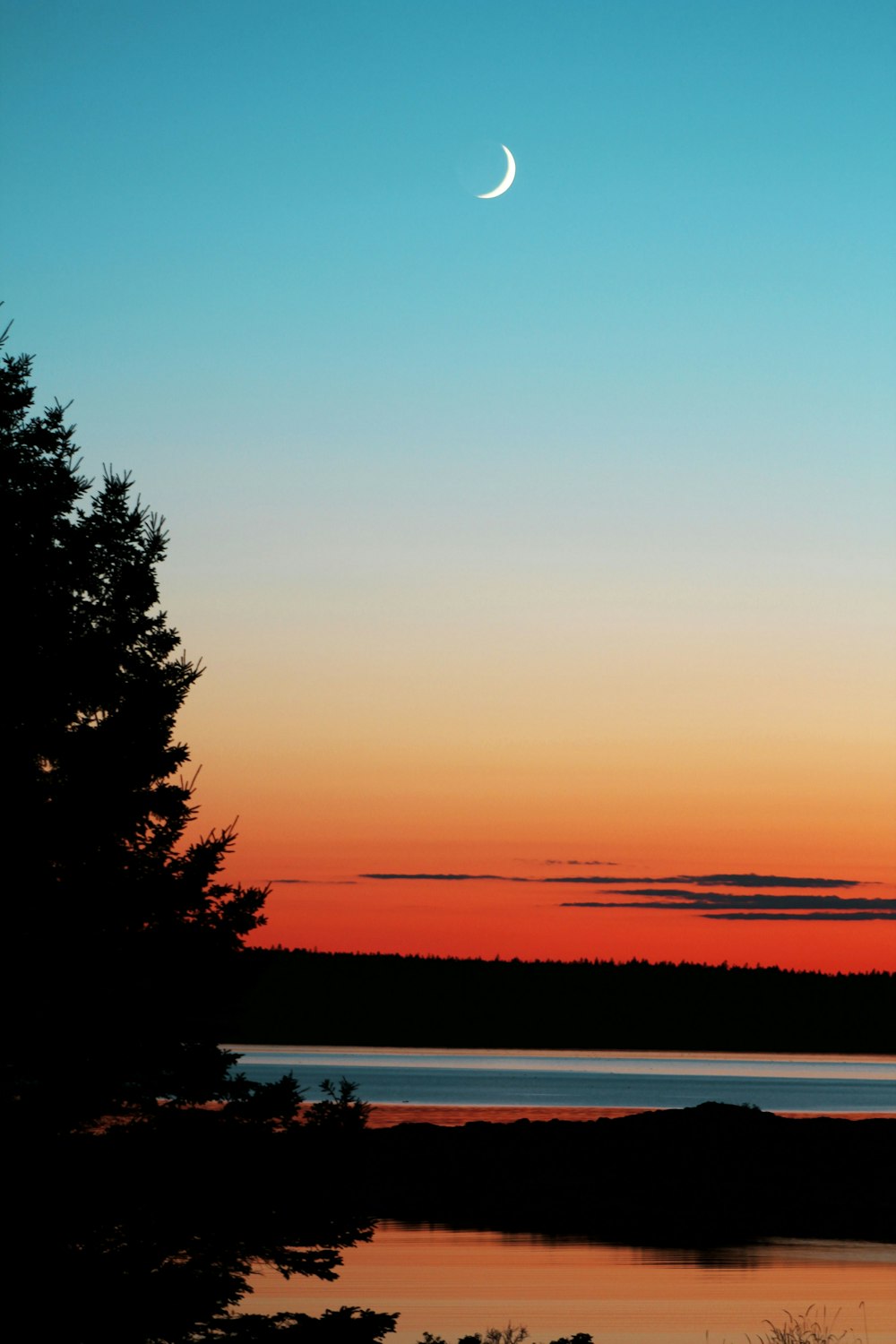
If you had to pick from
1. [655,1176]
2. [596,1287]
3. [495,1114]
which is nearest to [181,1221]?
[596,1287]

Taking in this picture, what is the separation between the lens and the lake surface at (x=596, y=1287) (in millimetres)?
32750

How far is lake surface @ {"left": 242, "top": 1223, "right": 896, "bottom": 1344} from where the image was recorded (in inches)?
1289

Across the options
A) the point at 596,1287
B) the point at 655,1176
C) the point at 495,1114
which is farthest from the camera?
the point at 495,1114

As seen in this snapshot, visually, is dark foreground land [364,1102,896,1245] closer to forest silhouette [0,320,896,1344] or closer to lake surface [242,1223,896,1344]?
lake surface [242,1223,896,1344]

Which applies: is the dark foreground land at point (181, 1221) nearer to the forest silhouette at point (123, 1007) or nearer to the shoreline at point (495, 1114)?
the forest silhouette at point (123, 1007)

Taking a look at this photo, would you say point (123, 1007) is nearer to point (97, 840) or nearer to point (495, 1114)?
point (97, 840)

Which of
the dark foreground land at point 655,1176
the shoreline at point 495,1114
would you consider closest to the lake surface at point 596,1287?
the dark foreground land at point 655,1176

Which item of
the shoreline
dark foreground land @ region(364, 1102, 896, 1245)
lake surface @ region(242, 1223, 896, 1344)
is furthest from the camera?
the shoreline

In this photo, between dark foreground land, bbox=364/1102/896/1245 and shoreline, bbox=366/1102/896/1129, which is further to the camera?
shoreline, bbox=366/1102/896/1129

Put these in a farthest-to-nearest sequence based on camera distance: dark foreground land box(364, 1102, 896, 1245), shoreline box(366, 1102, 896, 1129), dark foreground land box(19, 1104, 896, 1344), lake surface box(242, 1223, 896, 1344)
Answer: shoreline box(366, 1102, 896, 1129)
dark foreground land box(364, 1102, 896, 1245)
lake surface box(242, 1223, 896, 1344)
dark foreground land box(19, 1104, 896, 1344)

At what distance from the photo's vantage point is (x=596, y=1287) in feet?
126

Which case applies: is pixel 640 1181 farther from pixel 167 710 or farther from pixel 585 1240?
pixel 167 710

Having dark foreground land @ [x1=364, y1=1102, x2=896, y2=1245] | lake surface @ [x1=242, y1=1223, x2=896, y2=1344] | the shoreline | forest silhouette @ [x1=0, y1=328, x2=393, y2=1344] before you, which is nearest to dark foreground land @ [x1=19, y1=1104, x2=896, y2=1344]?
forest silhouette @ [x1=0, y1=328, x2=393, y2=1344]

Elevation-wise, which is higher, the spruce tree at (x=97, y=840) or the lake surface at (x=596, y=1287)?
the spruce tree at (x=97, y=840)
